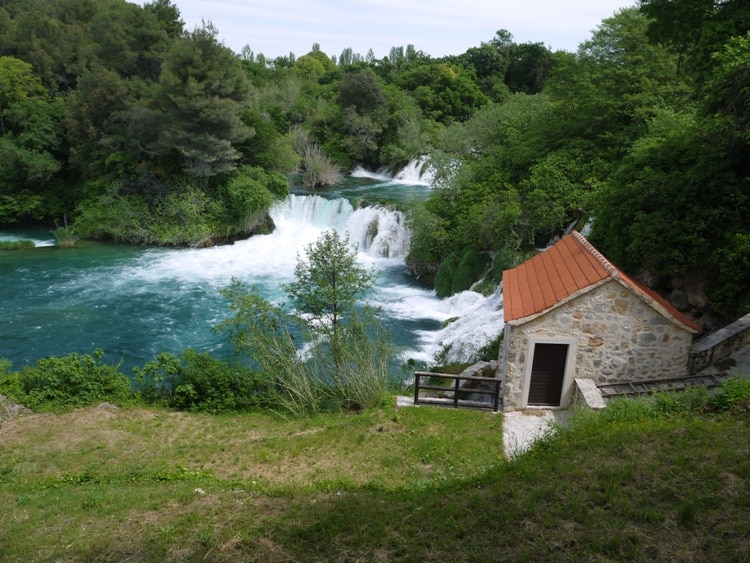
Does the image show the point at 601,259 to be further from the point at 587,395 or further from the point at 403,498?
the point at 403,498

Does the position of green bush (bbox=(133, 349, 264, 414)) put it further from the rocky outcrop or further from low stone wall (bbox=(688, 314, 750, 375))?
low stone wall (bbox=(688, 314, 750, 375))

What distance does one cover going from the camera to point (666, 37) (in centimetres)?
1483

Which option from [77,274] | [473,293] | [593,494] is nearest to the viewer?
[593,494]

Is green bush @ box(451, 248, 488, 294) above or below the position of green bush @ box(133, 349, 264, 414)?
above

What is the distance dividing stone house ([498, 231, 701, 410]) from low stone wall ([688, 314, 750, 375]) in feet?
0.65

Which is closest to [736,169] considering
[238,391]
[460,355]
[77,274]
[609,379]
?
[609,379]

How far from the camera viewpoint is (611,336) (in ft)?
32.8

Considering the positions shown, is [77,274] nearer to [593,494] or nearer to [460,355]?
[460,355]

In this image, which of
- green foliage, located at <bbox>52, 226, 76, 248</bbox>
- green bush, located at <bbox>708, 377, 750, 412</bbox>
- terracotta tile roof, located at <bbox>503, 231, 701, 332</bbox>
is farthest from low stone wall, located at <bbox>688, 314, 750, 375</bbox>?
green foliage, located at <bbox>52, 226, 76, 248</bbox>

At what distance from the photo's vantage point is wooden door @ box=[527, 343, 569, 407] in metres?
10.2

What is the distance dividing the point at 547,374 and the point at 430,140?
33.7m

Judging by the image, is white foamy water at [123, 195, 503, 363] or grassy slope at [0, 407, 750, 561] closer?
grassy slope at [0, 407, 750, 561]

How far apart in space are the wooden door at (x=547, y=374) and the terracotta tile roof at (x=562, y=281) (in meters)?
0.88

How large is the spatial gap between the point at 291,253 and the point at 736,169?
20.9 metres
